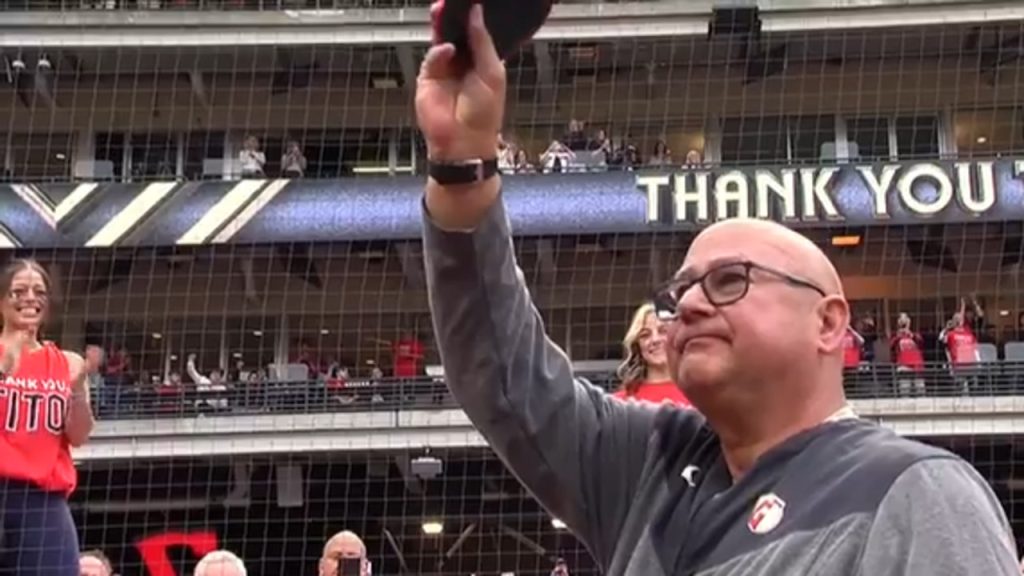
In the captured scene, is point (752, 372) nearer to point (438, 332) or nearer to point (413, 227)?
point (438, 332)

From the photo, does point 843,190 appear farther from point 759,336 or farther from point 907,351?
point 759,336

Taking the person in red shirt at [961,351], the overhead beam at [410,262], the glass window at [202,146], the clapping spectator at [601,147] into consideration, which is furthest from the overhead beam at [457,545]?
the person in red shirt at [961,351]

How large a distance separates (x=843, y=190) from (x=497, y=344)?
45.0ft

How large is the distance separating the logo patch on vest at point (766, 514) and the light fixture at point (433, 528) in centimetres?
1418

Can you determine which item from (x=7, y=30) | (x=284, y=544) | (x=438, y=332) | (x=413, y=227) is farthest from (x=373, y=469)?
(x=438, y=332)

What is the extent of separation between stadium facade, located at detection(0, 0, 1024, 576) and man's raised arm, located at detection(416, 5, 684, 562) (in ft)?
41.2

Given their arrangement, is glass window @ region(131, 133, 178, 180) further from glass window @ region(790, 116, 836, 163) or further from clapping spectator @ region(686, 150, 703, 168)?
glass window @ region(790, 116, 836, 163)

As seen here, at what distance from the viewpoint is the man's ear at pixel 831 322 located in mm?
1367

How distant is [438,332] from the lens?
1.44 metres

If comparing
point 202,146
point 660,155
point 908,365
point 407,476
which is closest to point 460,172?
point 908,365

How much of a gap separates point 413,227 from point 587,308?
196cm

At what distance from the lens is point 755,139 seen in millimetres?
16047

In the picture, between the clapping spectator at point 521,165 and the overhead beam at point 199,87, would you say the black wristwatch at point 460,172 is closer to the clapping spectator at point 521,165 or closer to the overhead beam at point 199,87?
the clapping spectator at point 521,165

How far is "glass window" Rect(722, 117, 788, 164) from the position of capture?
15.9 m
